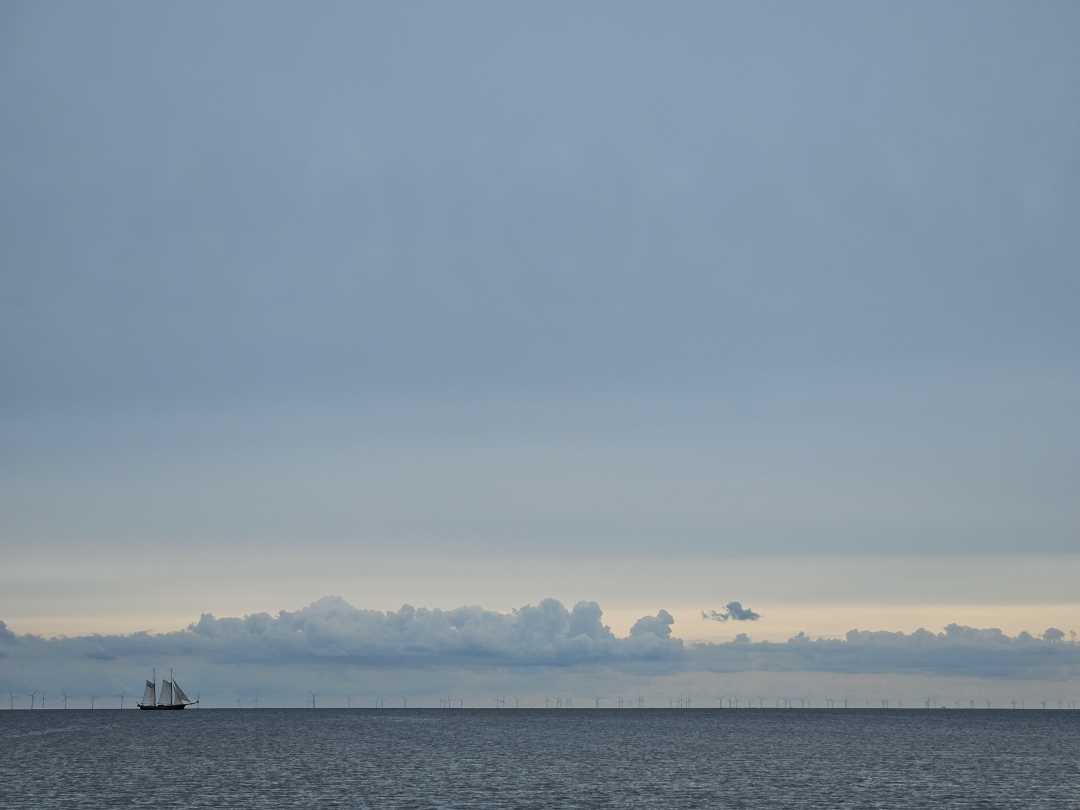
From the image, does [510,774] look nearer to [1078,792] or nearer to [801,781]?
[801,781]

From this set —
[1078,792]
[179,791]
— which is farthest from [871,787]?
[179,791]

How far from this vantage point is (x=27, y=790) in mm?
170500

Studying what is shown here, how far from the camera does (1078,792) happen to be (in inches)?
6934

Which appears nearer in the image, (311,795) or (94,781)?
(311,795)

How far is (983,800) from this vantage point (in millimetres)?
161250

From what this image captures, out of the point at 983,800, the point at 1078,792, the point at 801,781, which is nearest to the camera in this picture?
the point at 983,800

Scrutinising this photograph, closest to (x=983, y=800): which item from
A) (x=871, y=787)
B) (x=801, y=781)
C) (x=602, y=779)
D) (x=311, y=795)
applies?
(x=871, y=787)

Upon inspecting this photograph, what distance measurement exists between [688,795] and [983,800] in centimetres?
3771

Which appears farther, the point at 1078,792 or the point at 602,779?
the point at 602,779

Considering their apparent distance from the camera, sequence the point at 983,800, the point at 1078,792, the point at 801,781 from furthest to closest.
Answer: the point at 801,781
the point at 1078,792
the point at 983,800

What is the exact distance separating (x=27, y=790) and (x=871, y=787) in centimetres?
11656

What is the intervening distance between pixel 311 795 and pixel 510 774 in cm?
4354

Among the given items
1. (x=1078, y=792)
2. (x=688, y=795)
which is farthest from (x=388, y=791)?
(x=1078, y=792)

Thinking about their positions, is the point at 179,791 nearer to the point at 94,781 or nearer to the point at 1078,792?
the point at 94,781
